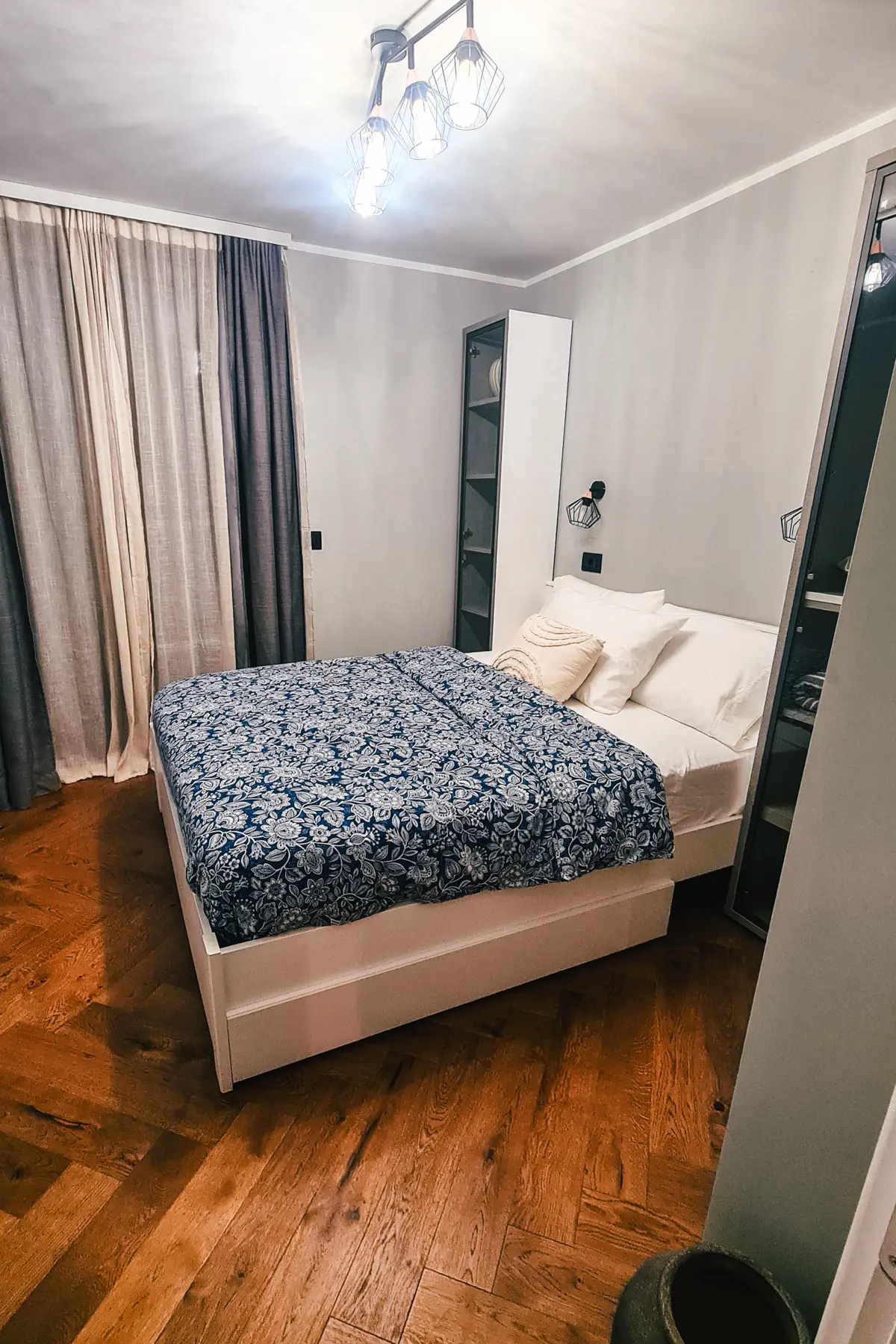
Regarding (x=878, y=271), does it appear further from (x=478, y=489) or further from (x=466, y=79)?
(x=478, y=489)

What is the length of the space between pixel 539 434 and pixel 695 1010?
8.71 feet

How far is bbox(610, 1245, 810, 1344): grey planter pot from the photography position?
875 millimetres

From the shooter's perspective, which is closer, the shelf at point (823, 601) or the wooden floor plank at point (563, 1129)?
the wooden floor plank at point (563, 1129)

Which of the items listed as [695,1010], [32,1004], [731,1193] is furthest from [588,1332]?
[32,1004]

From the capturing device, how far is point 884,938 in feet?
2.40

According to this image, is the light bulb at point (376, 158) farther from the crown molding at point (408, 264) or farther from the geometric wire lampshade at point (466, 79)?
the crown molding at point (408, 264)

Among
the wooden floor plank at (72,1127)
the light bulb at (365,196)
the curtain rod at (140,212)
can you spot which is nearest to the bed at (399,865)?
the wooden floor plank at (72,1127)

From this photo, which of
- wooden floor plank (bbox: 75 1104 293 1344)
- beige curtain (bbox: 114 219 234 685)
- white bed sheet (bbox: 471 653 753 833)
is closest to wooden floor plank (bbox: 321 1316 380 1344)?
wooden floor plank (bbox: 75 1104 293 1344)

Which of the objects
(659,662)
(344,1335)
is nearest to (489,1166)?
(344,1335)

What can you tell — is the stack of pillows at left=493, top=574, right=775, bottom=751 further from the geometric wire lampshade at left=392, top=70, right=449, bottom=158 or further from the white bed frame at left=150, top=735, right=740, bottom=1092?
the geometric wire lampshade at left=392, top=70, right=449, bottom=158

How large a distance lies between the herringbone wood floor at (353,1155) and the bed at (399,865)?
13cm

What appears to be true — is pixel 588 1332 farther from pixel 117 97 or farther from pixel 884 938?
pixel 117 97

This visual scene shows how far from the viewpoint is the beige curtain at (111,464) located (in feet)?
8.87

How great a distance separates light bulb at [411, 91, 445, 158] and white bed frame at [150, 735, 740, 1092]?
1.93 meters
